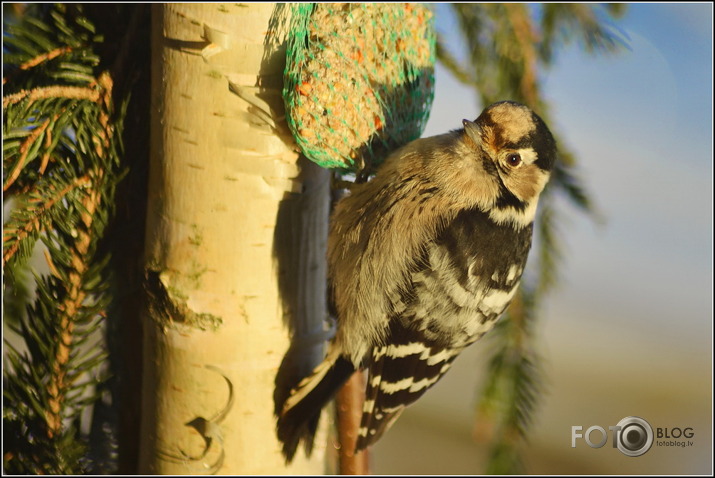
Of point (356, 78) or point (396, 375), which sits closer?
point (356, 78)

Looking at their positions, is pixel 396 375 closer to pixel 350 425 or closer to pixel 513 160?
pixel 350 425

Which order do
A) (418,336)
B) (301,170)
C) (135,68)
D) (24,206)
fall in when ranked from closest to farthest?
(24,206) < (135,68) < (301,170) < (418,336)

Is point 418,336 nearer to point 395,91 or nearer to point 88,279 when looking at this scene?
point 395,91

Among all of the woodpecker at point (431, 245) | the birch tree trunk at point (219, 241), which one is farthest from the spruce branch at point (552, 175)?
the birch tree trunk at point (219, 241)

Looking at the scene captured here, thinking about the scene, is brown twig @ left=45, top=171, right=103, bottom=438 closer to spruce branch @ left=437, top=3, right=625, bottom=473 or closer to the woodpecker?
the woodpecker

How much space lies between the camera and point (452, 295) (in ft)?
5.45

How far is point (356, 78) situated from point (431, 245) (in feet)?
1.59

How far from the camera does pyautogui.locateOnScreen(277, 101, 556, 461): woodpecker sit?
63.5 inches

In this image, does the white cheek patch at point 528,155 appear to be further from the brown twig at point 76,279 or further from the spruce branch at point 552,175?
the brown twig at point 76,279

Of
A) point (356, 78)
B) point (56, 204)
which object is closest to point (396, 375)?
point (356, 78)

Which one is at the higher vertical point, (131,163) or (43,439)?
(131,163)

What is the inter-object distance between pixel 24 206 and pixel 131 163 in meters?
0.24

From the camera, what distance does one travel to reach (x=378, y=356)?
1.74 metres

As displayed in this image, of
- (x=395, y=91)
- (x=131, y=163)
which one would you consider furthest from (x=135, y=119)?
(x=395, y=91)
